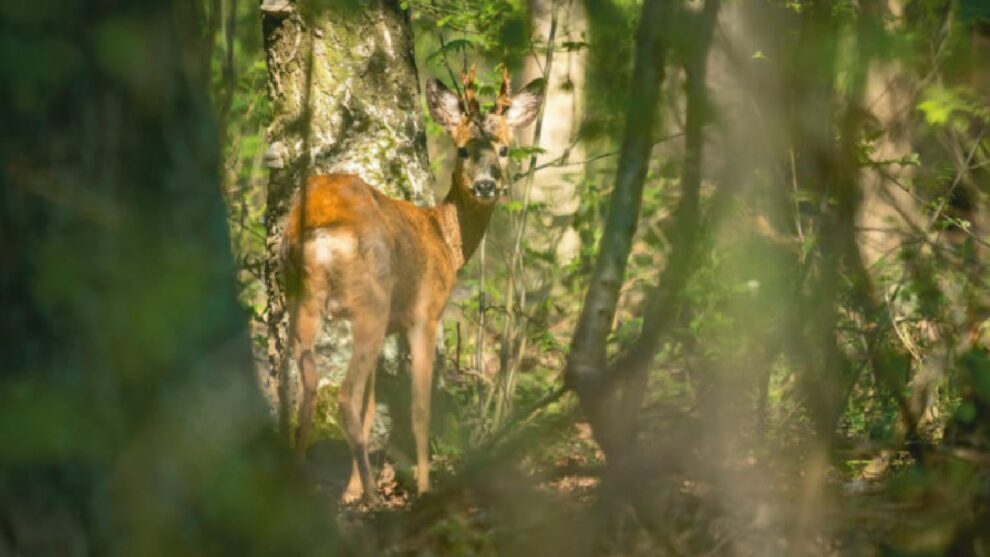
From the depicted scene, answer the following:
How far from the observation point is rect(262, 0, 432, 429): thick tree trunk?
23.5ft

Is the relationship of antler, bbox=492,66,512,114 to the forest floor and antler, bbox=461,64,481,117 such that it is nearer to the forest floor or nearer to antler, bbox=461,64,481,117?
antler, bbox=461,64,481,117

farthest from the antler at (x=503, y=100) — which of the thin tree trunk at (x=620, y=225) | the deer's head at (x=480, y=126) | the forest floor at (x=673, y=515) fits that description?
the thin tree trunk at (x=620, y=225)

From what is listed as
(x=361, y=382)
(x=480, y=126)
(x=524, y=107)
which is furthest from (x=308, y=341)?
(x=524, y=107)

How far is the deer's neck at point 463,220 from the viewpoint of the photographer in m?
7.64

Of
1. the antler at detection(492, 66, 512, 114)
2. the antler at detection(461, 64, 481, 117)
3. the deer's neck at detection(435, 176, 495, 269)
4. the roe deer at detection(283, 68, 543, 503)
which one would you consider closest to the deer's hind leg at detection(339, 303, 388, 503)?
the roe deer at detection(283, 68, 543, 503)

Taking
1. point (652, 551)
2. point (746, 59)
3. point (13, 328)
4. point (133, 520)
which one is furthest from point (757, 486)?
point (13, 328)

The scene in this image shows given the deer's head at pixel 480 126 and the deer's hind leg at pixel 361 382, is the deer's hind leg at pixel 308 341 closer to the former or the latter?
the deer's hind leg at pixel 361 382

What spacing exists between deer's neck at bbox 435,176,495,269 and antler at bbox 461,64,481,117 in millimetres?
426

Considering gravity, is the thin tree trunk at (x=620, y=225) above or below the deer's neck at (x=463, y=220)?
above

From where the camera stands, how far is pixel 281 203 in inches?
283

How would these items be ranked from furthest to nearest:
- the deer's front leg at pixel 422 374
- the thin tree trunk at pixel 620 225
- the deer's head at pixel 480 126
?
1. the deer's head at pixel 480 126
2. the deer's front leg at pixel 422 374
3. the thin tree trunk at pixel 620 225

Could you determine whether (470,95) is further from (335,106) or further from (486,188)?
(335,106)

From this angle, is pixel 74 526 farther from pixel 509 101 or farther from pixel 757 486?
pixel 509 101

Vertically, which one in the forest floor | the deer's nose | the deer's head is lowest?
the forest floor
